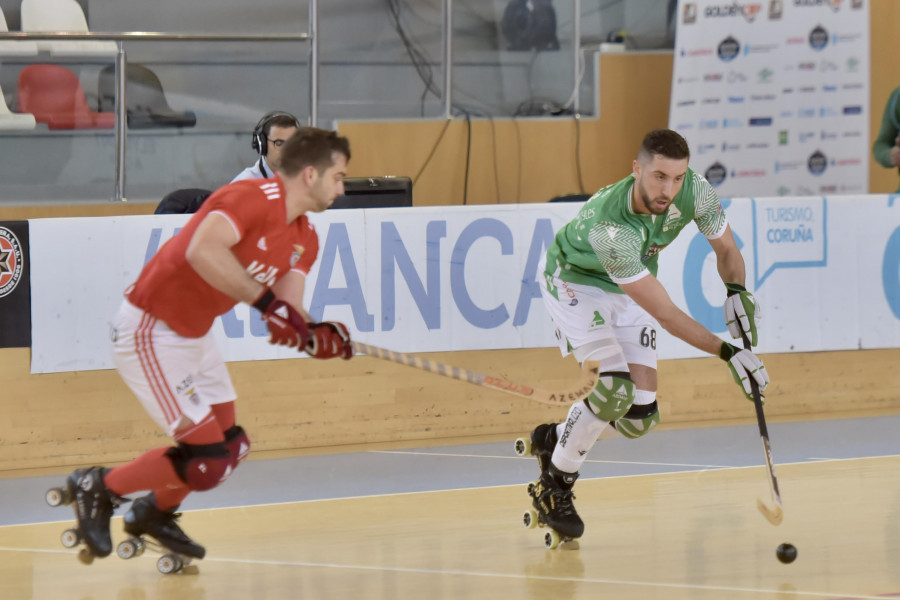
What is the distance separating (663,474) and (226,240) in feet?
10.9

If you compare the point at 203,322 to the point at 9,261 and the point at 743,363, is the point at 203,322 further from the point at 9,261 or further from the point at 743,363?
the point at 9,261

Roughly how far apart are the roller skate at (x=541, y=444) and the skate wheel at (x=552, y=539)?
440mm

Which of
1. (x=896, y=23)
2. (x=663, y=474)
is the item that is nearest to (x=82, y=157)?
(x=663, y=474)

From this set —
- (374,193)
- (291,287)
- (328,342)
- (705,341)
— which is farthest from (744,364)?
(374,193)

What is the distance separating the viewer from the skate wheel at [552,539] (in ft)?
19.2

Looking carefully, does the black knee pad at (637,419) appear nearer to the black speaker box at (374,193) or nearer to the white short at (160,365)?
the white short at (160,365)

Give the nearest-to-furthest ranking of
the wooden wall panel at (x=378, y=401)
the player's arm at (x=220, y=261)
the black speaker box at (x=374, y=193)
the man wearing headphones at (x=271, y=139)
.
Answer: the player's arm at (x=220, y=261) < the man wearing headphones at (x=271, y=139) < the wooden wall panel at (x=378, y=401) < the black speaker box at (x=374, y=193)

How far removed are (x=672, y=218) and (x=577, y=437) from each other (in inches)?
39.5

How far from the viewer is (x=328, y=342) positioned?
495 cm

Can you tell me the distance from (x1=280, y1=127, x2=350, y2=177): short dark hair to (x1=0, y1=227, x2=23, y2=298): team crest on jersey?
277cm

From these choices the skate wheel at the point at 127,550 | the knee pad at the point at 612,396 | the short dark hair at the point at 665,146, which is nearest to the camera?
the skate wheel at the point at 127,550

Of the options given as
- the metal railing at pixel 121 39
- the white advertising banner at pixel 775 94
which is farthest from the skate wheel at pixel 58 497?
the white advertising banner at pixel 775 94

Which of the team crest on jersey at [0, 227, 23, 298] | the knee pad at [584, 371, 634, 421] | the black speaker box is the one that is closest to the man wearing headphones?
the black speaker box

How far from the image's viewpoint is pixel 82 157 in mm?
9336
